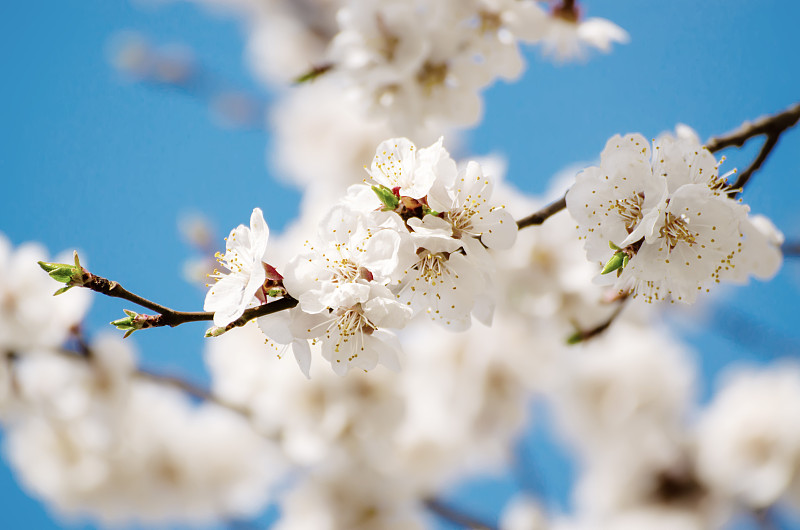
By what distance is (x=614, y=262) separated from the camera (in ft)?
3.15

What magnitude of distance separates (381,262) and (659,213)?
388mm

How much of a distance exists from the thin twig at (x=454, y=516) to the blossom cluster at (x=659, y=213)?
1452 mm

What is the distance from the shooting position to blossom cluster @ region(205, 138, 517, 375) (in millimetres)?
929

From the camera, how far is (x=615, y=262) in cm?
96

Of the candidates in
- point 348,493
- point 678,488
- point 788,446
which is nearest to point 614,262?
point 348,493

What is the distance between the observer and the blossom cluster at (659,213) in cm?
96

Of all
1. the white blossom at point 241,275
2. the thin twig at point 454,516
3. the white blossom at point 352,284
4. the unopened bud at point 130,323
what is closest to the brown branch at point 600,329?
the white blossom at point 352,284

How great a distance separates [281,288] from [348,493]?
2.12 meters

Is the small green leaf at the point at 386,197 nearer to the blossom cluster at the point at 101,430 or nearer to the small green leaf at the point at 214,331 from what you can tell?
the small green leaf at the point at 214,331

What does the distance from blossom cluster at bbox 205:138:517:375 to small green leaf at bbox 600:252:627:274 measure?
14 centimetres

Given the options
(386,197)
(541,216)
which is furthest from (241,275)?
(541,216)

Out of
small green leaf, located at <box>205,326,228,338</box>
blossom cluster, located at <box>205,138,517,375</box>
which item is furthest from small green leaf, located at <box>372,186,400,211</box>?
small green leaf, located at <box>205,326,228,338</box>

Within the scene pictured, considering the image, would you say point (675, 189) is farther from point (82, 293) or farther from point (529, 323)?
point (529, 323)

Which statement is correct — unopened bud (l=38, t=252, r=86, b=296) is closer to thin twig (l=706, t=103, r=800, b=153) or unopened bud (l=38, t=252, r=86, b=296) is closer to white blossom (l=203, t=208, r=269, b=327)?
white blossom (l=203, t=208, r=269, b=327)
